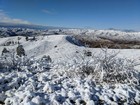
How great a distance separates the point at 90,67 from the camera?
7.52 meters

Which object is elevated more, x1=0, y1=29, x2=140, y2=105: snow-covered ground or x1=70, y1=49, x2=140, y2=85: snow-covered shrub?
x1=70, y1=49, x2=140, y2=85: snow-covered shrub

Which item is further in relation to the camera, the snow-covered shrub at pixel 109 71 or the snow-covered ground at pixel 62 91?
the snow-covered shrub at pixel 109 71

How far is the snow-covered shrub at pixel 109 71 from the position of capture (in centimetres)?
683

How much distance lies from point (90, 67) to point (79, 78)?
30.8 inches

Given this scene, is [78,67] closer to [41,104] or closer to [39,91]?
[39,91]

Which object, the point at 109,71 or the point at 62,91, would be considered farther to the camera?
the point at 109,71

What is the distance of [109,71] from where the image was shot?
711 centimetres

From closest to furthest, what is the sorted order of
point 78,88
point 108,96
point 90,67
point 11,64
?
point 108,96 → point 78,88 → point 90,67 → point 11,64

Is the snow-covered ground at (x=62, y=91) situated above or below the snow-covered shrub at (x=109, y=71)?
below

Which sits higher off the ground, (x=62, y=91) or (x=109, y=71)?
(x=109, y=71)

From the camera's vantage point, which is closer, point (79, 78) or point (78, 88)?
point (78, 88)

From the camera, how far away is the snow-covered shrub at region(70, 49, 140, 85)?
22.4 feet

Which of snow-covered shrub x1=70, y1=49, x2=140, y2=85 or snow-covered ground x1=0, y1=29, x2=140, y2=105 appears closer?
snow-covered ground x1=0, y1=29, x2=140, y2=105

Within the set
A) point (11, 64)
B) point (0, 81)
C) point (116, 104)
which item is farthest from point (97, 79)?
point (11, 64)
